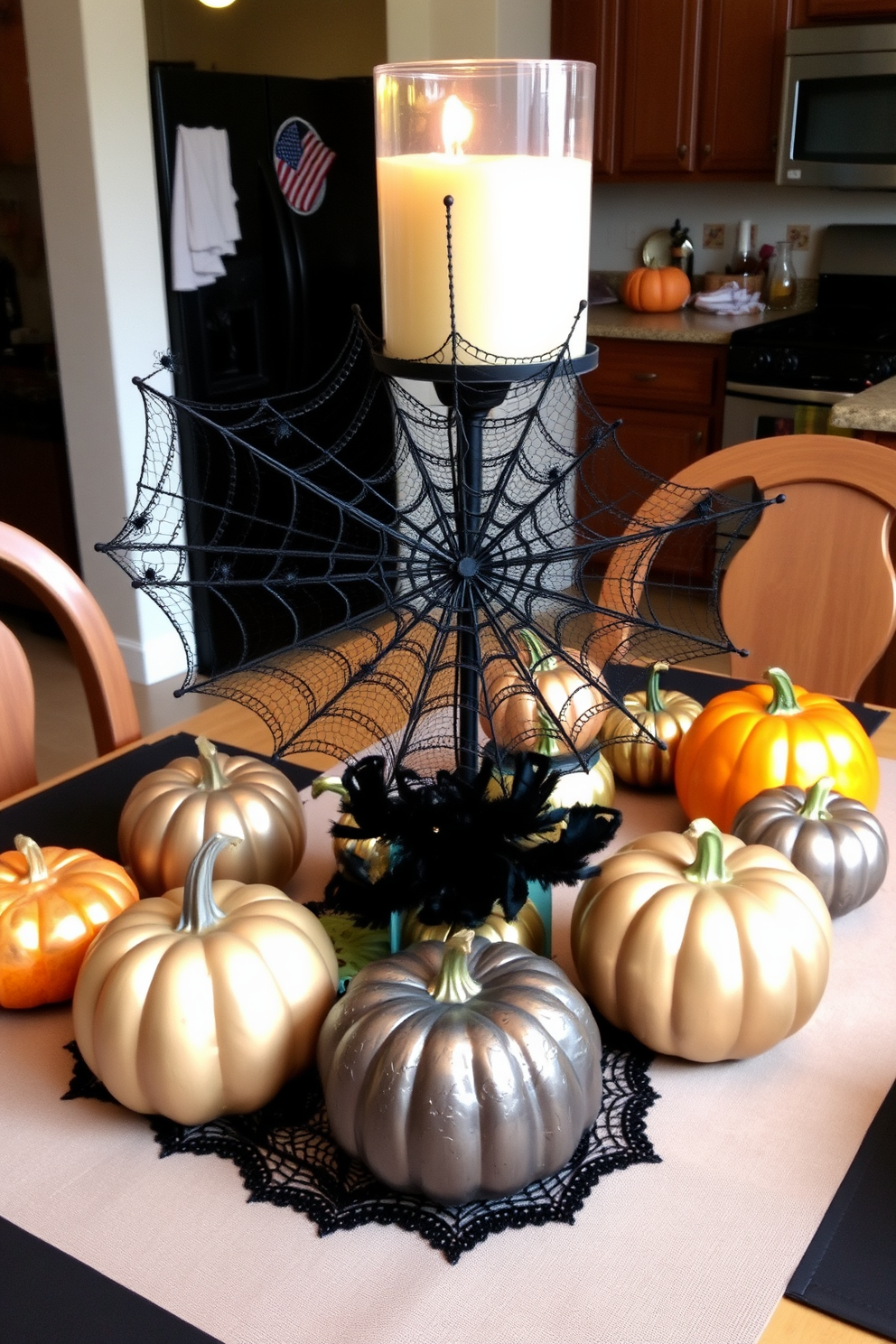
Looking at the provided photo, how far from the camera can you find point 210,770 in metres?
0.99

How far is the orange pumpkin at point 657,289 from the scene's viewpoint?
434 cm

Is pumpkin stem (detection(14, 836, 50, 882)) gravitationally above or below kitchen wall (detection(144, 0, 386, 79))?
below

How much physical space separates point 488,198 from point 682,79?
12.5 ft

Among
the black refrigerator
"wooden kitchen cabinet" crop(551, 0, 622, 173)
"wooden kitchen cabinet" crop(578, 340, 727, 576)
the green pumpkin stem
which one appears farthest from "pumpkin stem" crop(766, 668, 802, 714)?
"wooden kitchen cabinet" crop(551, 0, 622, 173)

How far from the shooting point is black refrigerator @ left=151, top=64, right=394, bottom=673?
3.32m

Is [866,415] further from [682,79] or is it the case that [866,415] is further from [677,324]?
[682,79]

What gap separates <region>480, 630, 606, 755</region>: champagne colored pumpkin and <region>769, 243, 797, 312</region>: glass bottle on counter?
11.8 feet

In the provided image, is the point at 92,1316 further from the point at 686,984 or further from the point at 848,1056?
the point at 848,1056

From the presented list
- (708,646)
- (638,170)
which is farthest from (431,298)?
(638,170)

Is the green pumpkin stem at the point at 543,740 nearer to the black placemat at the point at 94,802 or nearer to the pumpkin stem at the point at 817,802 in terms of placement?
the pumpkin stem at the point at 817,802

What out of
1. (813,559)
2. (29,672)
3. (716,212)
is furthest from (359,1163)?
(716,212)

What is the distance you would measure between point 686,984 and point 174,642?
305cm

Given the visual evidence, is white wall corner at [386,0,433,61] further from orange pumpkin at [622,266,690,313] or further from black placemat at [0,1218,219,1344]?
black placemat at [0,1218,219,1344]

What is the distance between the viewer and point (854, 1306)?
2.10 ft
